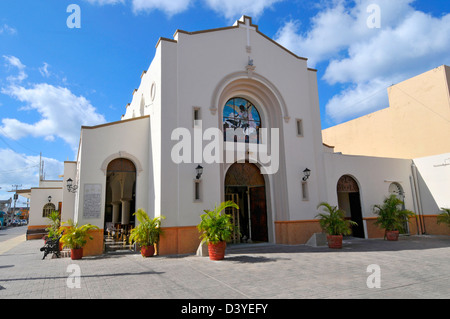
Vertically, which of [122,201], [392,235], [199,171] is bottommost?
[392,235]

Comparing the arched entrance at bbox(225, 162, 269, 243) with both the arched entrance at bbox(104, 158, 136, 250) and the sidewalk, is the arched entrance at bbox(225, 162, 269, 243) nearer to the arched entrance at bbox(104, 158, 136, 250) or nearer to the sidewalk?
the sidewalk

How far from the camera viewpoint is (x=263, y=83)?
14.5 meters

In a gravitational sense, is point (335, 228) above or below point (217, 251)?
above

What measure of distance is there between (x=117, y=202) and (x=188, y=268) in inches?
589

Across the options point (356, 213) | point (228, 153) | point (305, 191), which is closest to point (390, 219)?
point (356, 213)

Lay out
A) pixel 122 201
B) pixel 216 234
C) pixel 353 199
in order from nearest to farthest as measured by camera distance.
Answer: pixel 216 234 → pixel 353 199 → pixel 122 201

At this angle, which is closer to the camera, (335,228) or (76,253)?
(76,253)

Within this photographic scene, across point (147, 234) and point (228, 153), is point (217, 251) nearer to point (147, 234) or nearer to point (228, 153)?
point (147, 234)

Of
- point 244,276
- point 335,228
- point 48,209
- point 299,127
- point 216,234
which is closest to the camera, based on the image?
point 244,276

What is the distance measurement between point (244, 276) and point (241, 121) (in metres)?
8.50

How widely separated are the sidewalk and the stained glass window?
559 cm

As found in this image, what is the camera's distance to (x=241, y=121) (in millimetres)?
14500
